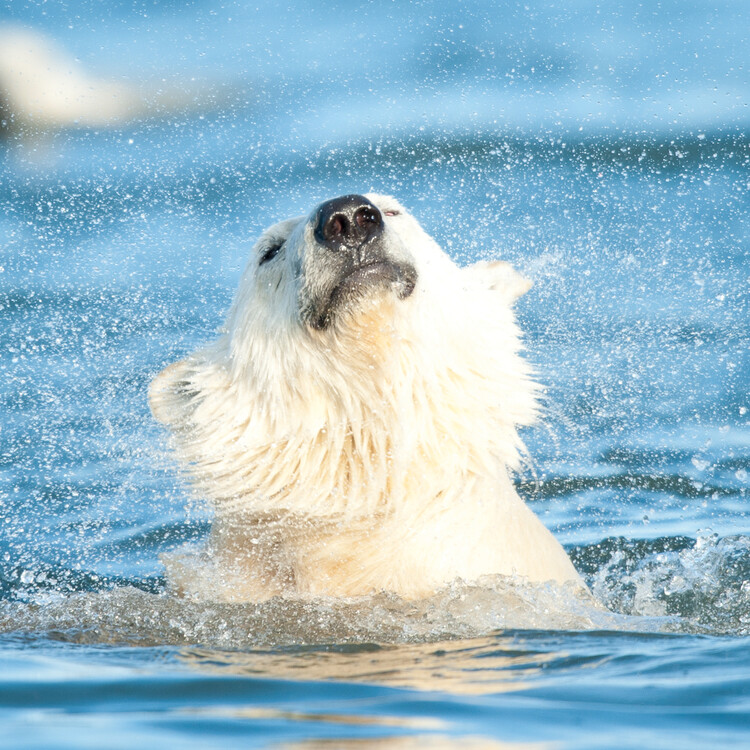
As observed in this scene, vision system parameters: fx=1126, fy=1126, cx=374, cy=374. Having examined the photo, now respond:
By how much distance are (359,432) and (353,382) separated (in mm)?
196

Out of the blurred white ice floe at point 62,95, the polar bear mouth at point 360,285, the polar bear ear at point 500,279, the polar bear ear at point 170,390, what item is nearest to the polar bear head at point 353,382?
the polar bear mouth at point 360,285

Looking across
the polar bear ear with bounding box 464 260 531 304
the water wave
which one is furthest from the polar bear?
the polar bear ear with bounding box 464 260 531 304

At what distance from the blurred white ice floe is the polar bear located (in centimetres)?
917

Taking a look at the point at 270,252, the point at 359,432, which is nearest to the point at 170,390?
the point at 270,252

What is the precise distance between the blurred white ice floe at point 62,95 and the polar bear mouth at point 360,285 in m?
9.58

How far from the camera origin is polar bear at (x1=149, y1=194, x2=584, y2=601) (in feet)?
13.3

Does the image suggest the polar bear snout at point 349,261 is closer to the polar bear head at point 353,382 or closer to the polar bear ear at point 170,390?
the polar bear head at point 353,382

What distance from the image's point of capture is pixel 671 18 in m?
14.2

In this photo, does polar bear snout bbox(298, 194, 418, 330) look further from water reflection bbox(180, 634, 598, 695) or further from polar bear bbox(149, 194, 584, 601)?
water reflection bbox(180, 634, 598, 695)

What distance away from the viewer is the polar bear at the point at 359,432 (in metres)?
4.04

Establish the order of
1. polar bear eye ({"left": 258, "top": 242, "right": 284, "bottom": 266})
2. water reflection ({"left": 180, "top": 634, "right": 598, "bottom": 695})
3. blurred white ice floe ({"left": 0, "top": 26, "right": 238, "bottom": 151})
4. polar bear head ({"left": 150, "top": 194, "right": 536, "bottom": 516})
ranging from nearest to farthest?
1. water reflection ({"left": 180, "top": 634, "right": 598, "bottom": 695})
2. polar bear head ({"left": 150, "top": 194, "right": 536, "bottom": 516})
3. polar bear eye ({"left": 258, "top": 242, "right": 284, "bottom": 266})
4. blurred white ice floe ({"left": 0, "top": 26, "right": 238, "bottom": 151})

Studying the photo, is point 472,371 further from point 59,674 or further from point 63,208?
point 63,208

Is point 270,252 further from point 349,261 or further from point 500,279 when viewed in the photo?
point 500,279

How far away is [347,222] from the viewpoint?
13.0 ft
